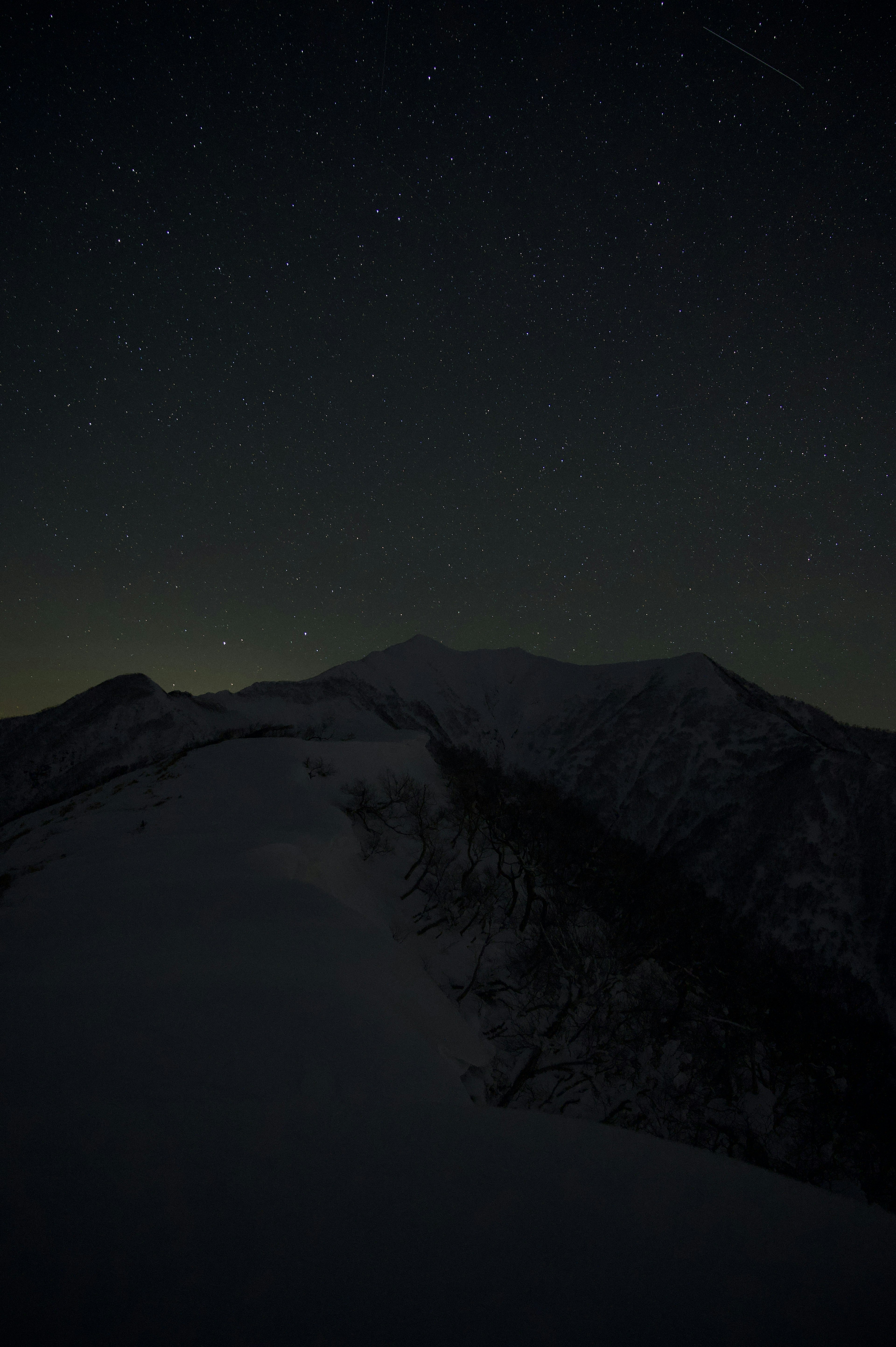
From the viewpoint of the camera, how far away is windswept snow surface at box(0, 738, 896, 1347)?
3850 mm

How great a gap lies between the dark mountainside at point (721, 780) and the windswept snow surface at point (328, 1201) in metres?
38.4

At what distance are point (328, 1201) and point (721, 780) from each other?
452 ft

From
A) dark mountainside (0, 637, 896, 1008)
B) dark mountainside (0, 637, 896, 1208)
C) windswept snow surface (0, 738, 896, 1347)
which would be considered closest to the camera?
windswept snow surface (0, 738, 896, 1347)

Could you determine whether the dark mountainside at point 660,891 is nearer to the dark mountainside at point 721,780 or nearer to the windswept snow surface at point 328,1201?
the dark mountainside at point 721,780

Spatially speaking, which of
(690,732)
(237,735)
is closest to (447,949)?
(237,735)

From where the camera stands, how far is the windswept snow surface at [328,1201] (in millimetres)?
3850

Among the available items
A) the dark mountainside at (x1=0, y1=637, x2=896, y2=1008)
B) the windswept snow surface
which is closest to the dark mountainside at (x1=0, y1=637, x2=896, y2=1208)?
the dark mountainside at (x1=0, y1=637, x2=896, y2=1008)

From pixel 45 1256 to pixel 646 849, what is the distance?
128 metres

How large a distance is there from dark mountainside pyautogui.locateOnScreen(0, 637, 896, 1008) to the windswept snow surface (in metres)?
38.4

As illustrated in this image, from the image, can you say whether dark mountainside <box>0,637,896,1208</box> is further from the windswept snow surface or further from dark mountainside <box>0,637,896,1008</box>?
the windswept snow surface

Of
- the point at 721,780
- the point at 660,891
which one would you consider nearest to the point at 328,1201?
the point at 660,891

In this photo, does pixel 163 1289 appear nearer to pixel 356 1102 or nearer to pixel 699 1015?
pixel 356 1102

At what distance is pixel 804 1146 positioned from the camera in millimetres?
24672

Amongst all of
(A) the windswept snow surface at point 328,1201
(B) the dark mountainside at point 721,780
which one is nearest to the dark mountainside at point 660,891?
(B) the dark mountainside at point 721,780
